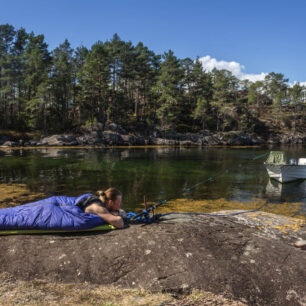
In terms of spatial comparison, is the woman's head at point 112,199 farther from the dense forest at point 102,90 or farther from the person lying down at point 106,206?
the dense forest at point 102,90

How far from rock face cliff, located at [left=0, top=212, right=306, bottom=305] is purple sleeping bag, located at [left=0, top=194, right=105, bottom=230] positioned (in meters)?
0.22

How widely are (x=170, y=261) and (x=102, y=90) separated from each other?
198 feet

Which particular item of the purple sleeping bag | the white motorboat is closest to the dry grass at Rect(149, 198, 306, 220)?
the white motorboat

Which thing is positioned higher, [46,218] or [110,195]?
[110,195]

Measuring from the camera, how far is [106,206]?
561cm

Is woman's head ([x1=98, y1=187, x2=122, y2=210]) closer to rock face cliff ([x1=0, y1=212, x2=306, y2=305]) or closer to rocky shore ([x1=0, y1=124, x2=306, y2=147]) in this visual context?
rock face cliff ([x1=0, y1=212, x2=306, y2=305])

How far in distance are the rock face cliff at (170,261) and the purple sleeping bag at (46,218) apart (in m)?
0.22

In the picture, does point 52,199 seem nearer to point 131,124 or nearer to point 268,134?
point 131,124

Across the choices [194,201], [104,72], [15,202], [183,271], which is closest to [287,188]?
[194,201]

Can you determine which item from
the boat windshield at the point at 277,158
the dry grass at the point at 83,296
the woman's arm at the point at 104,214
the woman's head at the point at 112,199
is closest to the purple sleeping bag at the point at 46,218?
the woman's arm at the point at 104,214

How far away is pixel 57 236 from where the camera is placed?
4.95 metres

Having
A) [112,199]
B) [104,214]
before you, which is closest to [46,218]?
[104,214]

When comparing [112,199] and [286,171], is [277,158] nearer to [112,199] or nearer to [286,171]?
[286,171]

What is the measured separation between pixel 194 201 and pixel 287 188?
8.42 m
